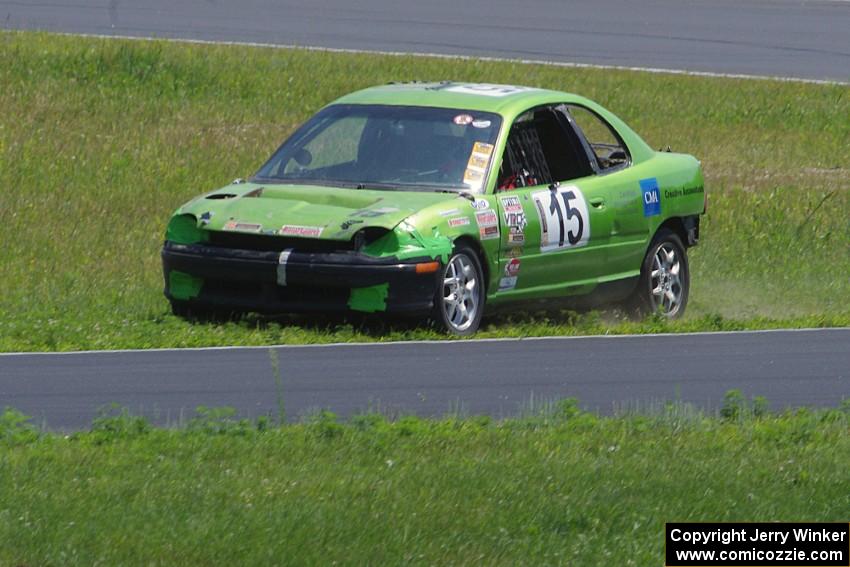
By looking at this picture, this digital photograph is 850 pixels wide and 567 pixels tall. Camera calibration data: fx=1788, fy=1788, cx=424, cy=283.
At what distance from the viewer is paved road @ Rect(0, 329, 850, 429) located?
905 cm

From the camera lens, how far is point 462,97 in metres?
12.5

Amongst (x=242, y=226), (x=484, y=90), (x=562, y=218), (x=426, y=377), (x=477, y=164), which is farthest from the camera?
Answer: (x=484, y=90)

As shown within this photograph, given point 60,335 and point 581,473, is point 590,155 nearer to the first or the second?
point 60,335

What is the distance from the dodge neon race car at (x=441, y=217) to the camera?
11.1 meters

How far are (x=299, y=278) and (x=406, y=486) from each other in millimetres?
4111

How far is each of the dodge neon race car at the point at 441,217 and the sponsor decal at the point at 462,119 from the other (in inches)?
0.7

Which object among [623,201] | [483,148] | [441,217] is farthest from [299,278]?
[623,201]

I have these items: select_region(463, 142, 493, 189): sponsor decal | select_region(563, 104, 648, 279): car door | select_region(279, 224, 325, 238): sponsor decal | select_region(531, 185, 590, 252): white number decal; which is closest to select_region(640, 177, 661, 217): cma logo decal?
select_region(563, 104, 648, 279): car door

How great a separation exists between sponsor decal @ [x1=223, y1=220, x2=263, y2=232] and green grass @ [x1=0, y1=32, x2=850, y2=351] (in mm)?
629

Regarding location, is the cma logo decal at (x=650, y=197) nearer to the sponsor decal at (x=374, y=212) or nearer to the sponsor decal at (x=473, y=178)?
the sponsor decal at (x=473, y=178)

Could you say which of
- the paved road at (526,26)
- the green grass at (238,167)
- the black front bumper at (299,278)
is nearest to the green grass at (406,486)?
the black front bumper at (299,278)

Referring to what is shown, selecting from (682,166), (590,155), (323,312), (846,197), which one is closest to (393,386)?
(323,312)

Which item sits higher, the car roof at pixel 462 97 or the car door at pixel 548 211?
the car roof at pixel 462 97

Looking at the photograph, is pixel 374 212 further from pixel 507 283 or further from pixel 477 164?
pixel 507 283
